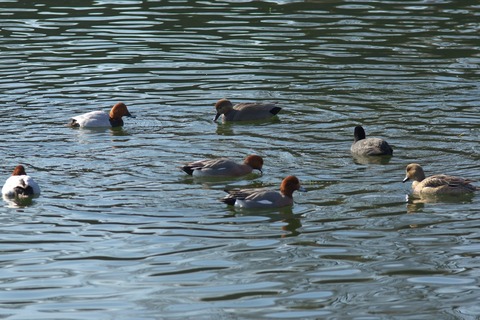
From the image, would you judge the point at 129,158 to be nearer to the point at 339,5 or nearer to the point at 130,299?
the point at 130,299

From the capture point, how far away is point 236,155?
1780cm

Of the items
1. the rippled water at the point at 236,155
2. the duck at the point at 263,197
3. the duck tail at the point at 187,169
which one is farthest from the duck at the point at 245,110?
the duck at the point at 263,197

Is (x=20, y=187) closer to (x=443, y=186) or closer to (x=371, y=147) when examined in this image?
(x=371, y=147)

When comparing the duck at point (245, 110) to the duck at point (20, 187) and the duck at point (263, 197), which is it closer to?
the duck at point (263, 197)

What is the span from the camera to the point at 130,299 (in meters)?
11.8

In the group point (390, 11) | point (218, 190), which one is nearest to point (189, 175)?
point (218, 190)

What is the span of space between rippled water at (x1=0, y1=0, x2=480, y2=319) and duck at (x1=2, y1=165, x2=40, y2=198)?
8.3 inches

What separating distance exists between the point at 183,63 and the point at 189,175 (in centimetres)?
754

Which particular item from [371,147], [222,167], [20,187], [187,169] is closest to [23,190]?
[20,187]

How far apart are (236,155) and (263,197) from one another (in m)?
2.94

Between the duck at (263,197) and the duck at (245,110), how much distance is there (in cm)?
490

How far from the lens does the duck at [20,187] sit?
49.8ft

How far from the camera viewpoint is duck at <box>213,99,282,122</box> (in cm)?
1994

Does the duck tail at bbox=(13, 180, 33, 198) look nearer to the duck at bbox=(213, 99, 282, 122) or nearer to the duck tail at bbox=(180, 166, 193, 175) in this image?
the duck tail at bbox=(180, 166, 193, 175)
